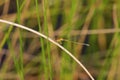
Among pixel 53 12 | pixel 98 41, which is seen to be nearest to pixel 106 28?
pixel 98 41

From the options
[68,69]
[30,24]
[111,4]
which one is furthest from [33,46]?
[111,4]

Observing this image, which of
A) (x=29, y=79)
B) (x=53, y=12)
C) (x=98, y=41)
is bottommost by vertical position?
(x=29, y=79)

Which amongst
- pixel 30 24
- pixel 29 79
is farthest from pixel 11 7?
pixel 29 79

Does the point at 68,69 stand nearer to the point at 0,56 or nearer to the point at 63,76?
the point at 63,76

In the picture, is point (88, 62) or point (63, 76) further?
point (88, 62)

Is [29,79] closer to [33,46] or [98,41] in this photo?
[33,46]

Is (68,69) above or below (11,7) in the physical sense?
below

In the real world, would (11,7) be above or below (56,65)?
above

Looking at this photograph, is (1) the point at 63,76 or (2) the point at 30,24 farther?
(2) the point at 30,24
